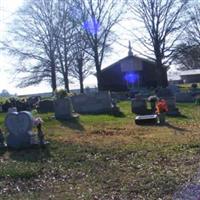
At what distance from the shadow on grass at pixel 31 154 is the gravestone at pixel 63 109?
26.4 ft

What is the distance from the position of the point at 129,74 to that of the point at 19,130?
44.7 m

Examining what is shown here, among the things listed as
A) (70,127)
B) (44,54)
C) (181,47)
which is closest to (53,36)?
(44,54)

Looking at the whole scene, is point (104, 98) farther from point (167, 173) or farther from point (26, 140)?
point (167, 173)

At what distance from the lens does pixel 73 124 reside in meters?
18.7

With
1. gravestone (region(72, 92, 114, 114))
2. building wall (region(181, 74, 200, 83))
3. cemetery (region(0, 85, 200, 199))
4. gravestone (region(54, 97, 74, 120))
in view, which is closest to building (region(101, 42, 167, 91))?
gravestone (region(72, 92, 114, 114))

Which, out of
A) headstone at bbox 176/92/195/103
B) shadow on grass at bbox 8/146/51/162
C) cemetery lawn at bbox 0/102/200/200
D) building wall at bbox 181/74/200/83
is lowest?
cemetery lawn at bbox 0/102/200/200

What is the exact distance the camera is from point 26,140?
502 inches

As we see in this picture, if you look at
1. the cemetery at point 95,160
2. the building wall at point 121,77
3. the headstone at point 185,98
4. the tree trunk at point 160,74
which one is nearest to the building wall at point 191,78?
the building wall at point 121,77

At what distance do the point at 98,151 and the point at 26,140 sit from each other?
223 centimetres

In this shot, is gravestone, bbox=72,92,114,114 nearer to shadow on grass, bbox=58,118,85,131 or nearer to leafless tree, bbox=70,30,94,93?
shadow on grass, bbox=58,118,85,131

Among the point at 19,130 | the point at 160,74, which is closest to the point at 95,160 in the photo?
the point at 19,130

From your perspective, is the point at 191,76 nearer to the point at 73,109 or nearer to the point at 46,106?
the point at 46,106

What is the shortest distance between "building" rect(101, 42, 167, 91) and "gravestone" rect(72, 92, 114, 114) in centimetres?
3177

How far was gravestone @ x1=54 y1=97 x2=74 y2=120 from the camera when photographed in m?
20.5
